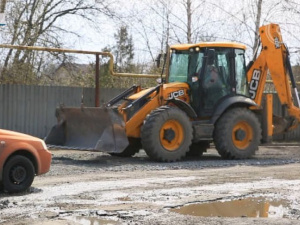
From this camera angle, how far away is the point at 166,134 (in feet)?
47.3

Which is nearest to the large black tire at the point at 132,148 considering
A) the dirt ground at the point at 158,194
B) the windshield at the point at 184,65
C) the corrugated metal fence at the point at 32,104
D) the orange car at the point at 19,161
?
the dirt ground at the point at 158,194

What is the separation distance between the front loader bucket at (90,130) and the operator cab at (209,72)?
2.28 metres

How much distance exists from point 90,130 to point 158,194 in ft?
16.8

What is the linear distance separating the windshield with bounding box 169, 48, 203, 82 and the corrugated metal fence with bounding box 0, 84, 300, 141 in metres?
2.87

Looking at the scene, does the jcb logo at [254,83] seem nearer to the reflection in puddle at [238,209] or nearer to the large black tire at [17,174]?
the reflection in puddle at [238,209]

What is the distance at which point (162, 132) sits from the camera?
14383 millimetres

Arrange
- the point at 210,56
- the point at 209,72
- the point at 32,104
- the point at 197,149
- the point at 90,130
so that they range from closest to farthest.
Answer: the point at 90,130 → the point at 210,56 → the point at 209,72 → the point at 197,149 → the point at 32,104

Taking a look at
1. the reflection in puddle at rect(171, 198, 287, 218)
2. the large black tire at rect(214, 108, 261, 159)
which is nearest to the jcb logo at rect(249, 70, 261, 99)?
the large black tire at rect(214, 108, 261, 159)

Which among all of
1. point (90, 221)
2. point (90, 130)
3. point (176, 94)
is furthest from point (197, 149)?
point (90, 221)

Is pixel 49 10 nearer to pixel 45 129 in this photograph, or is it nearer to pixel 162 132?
pixel 45 129

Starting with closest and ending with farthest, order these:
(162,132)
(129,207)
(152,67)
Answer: (129,207), (162,132), (152,67)

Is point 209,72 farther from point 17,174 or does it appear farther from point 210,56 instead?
point 17,174

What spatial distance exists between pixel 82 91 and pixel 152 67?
16.6ft

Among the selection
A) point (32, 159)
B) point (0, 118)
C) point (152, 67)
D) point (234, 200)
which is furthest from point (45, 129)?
point (234, 200)
